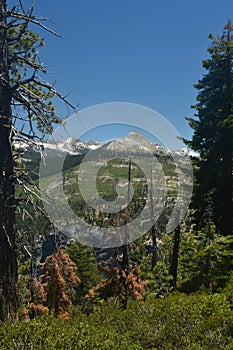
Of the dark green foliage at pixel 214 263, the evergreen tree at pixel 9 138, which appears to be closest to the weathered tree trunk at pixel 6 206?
the evergreen tree at pixel 9 138

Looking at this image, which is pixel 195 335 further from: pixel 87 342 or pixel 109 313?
pixel 109 313

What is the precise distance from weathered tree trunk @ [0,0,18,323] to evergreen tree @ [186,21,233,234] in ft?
44.9

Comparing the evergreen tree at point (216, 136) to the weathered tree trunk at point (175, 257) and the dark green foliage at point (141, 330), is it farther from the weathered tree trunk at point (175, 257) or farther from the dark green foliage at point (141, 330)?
the dark green foliage at point (141, 330)

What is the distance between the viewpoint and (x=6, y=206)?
7.73 meters

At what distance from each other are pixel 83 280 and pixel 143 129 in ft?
115

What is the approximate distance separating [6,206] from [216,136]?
17240mm

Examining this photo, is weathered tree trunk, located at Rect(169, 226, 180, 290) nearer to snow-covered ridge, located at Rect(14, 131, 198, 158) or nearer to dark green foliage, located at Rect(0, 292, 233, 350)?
snow-covered ridge, located at Rect(14, 131, 198, 158)

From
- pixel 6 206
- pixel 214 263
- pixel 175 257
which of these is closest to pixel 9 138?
pixel 6 206

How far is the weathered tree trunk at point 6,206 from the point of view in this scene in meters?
7.50

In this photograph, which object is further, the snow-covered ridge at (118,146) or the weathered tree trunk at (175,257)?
the weathered tree trunk at (175,257)

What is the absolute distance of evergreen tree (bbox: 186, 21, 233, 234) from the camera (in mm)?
21109

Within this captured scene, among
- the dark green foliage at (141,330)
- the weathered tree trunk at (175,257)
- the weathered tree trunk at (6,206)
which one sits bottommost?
Answer: the weathered tree trunk at (175,257)

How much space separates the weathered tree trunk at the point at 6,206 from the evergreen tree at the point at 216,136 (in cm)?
1370

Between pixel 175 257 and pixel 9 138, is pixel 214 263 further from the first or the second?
pixel 9 138
